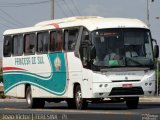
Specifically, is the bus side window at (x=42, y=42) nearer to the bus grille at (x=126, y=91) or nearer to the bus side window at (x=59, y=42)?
the bus side window at (x=59, y=42)

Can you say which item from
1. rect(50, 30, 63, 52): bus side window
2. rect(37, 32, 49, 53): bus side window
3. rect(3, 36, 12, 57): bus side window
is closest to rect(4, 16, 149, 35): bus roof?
rect(50, 30, 63, 52): bus side window

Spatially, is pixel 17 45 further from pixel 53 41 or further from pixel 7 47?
pixel 53 41

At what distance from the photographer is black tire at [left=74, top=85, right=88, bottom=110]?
2867cm

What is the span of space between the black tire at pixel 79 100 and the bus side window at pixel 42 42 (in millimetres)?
3272

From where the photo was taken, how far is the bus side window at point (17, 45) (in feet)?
112

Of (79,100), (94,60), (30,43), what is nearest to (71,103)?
(30,43)

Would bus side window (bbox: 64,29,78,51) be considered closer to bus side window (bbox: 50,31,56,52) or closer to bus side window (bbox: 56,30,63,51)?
bus side window (bbox: 56,30,63,51)

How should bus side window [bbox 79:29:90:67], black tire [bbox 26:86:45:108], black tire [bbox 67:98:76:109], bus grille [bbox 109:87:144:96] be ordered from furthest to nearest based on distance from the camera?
1. black tire [bbox 26:86:45:108]
2. black tire [bbox 67:98:76:109]
3. bus side window [bbox 79:29:90:67]
4. bus grille [bbox 109:87:144:96]

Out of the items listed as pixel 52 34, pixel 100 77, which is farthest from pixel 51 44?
pixel 100 77

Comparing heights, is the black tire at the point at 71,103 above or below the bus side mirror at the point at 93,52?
below

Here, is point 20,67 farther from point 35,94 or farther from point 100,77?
point 100,77

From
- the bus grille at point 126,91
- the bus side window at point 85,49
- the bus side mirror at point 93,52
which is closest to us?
the bus side mirror at point 93,52

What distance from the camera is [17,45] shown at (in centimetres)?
3447

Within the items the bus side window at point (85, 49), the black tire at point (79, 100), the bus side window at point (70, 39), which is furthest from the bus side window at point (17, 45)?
the bus side window at point (85, 49)
